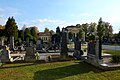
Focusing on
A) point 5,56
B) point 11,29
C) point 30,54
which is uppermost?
point 11,29

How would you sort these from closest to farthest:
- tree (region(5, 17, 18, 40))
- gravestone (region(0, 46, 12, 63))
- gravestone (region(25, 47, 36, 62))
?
gravestone (region(0, 46, 12, 63)), gravestone (region(25, 47, 36, 62)), tree (region(5, 17, 18, 40))

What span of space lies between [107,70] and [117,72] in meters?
0.88

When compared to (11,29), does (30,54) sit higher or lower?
lower

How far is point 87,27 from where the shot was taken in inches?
4478

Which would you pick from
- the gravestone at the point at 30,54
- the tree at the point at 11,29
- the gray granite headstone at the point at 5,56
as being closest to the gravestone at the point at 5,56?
the gray granite headstone at the point at 5,56

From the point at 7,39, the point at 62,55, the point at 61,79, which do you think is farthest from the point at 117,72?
the point at 7,39

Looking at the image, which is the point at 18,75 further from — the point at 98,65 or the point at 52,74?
the point at 98,65

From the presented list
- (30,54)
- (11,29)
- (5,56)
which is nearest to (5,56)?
(5,56)

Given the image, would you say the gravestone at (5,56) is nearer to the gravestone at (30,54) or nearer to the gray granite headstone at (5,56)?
the gray granite headstone at (5,56)

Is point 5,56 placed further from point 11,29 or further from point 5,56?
point 11,29

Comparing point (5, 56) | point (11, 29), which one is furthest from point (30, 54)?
point (11, 29)

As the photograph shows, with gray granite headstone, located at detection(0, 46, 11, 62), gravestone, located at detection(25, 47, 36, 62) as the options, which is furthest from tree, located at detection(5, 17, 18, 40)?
gravestone, located at detection(25, 47, 36, 62)

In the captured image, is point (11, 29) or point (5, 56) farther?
point (11, 29)

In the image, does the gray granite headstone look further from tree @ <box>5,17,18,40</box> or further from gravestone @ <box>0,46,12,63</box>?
tree @ <box>5,17,18,40</box>
